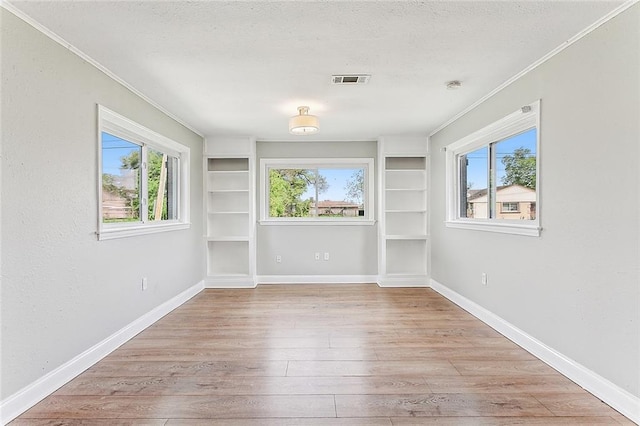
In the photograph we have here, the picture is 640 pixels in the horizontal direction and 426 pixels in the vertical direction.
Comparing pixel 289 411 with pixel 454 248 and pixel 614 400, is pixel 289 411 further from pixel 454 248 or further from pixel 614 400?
pixel 454 248

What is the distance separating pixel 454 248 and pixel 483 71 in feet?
7.37

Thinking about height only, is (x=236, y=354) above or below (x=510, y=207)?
below

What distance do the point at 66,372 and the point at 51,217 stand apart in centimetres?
103

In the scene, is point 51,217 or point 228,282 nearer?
point 51,217

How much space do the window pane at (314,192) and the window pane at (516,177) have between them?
2364 mm

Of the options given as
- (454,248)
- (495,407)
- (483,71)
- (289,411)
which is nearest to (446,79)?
(483,71)

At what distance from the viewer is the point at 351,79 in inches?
115

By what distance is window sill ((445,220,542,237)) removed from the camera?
272 cm

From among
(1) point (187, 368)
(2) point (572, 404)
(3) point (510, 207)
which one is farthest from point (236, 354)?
(3) point (510, 207)

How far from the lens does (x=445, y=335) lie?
10.3 feet

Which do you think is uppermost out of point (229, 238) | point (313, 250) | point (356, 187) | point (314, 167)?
point (314, 167)

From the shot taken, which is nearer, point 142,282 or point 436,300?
point 142,282

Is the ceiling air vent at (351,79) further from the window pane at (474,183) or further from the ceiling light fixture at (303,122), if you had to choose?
the window pane at (474,183)

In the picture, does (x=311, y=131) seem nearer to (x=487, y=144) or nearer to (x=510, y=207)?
(x=487, y=144)
